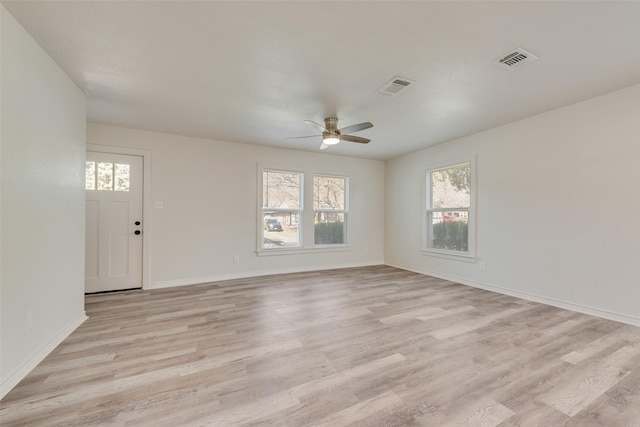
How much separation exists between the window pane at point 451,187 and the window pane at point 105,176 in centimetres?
556

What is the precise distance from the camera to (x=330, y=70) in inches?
98.0

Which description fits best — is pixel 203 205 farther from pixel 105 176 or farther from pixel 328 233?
pixel 328 233

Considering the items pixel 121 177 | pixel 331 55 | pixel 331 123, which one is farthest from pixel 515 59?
pixel 121 177

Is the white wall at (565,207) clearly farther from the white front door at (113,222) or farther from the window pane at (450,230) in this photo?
the white front door at (113,222)

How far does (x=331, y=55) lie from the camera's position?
2.26 metres

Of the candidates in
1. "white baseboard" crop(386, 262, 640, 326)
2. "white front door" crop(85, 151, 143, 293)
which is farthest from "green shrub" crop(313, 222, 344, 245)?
"white front door" crop(85, 151, 143, 293)

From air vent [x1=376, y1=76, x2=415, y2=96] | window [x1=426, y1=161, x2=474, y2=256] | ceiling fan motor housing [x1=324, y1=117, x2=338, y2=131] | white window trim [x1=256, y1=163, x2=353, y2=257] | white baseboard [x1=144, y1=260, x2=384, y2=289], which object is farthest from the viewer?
white window trim [x1=256, y1=163, x2=353, y2=257]

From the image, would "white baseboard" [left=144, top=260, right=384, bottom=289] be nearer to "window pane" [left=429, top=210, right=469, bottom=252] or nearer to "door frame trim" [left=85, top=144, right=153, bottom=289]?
"door frame trim" [left=85, top=144, right=153, bottom=289]

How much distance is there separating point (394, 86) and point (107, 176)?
4241mm

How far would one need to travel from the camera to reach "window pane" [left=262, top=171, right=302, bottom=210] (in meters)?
5.20

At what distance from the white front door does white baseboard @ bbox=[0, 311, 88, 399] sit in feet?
4.41

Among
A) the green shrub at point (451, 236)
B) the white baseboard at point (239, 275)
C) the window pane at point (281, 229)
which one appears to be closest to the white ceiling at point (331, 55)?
the green shrub at point (451, 236)

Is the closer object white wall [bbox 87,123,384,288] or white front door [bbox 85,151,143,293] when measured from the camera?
white front door [bbox 85,151,143,293]

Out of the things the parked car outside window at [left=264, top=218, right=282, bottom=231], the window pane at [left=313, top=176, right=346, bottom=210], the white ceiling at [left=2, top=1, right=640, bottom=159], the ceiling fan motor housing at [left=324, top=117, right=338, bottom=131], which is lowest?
the parked car outside window at [left=264, top=218, right=282, bottom=231]
